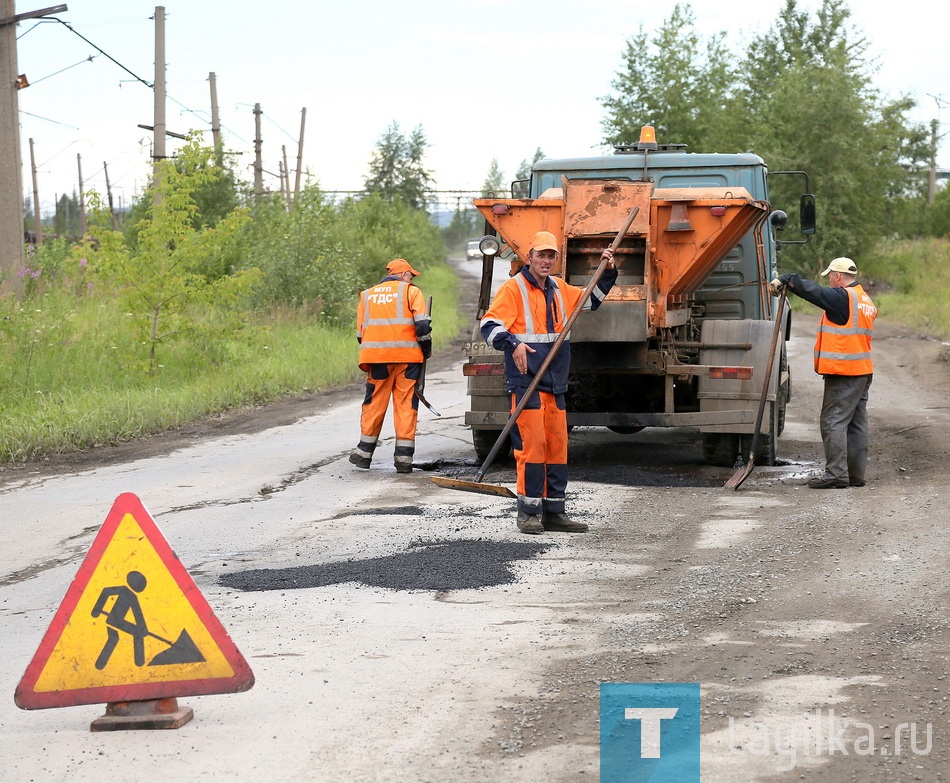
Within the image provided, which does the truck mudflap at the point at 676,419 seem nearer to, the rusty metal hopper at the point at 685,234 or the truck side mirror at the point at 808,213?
the rusty metal hopper at the point at 685,234

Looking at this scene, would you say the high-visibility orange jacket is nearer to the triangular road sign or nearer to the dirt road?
the dirt road

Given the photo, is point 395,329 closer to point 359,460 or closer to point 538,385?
point 359,460

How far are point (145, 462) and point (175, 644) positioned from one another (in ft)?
22.5

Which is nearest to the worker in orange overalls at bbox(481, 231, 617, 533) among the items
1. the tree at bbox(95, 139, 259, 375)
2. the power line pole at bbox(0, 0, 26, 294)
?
the tree at bbox(95, 139, 259, 375)

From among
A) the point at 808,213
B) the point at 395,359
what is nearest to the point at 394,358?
the point at 395,359

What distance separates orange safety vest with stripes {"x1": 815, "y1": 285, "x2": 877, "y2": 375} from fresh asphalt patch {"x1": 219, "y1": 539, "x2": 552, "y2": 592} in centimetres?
345

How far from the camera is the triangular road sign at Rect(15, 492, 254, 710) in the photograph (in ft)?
14.2

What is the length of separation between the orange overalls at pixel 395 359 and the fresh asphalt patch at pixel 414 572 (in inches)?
129

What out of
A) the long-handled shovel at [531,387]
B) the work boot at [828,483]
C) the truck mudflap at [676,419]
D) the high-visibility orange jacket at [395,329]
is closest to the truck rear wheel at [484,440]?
the truck mudflap at [676,419]

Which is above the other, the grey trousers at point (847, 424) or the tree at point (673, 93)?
the tree at point (673, 93)

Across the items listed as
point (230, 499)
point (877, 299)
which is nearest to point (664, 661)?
point (230, 499)

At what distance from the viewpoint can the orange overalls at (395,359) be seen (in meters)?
10.3

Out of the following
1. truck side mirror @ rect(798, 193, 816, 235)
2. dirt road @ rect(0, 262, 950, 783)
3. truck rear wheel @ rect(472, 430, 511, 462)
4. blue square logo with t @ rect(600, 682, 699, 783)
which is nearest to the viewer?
blue square logo with t @ rect(600, 682, 699, 783)

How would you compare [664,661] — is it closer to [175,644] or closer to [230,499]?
[175,644]
